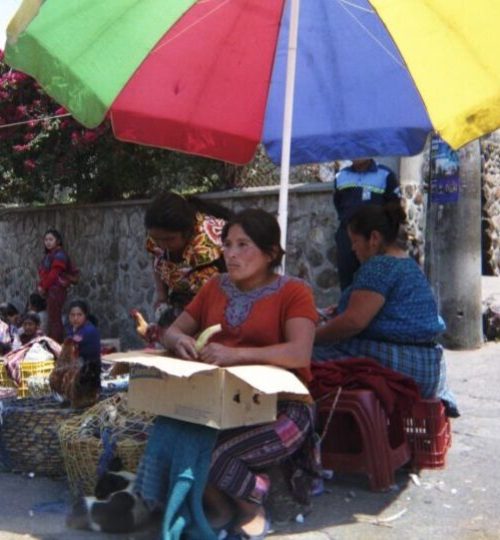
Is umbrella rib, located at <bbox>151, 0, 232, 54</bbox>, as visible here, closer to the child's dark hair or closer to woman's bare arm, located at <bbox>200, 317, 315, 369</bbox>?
woman's bare arm, located at <bbox>200, 317, 315, 369</bbox>

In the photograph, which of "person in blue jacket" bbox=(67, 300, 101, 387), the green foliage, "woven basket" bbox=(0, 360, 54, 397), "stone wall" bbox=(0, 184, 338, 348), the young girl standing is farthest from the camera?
the young girl standing

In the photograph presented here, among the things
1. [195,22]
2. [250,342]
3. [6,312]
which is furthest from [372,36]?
[6,312]

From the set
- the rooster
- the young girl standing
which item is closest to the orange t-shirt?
the rooster

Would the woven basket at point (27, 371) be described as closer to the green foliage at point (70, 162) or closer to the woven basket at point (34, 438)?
the woven basket at point (34, 438)

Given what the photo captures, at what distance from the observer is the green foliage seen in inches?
425

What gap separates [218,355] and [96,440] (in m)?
0.96

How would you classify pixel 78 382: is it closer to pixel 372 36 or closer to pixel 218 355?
pixel 218 355

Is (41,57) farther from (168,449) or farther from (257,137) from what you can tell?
(168,449)

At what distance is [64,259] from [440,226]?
518cm

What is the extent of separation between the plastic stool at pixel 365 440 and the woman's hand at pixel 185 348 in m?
0.88

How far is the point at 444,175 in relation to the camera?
311 inches

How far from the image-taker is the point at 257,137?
5.08 m

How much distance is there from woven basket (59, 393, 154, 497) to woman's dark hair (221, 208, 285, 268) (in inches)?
42.2

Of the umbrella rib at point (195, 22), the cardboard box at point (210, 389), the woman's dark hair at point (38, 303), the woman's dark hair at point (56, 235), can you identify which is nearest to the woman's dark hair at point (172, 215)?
the umbrella rib at point (195, 22)
